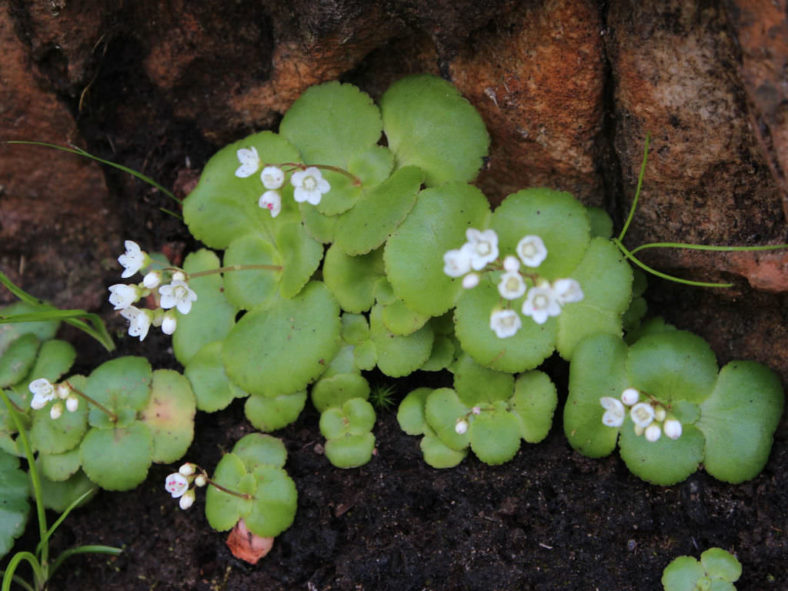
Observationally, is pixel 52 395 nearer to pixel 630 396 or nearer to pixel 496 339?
pixel 496 339

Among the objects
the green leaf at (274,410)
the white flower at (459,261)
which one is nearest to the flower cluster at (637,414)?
the white flower at (459,261)

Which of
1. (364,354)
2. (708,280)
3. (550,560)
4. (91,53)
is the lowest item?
(550,560)

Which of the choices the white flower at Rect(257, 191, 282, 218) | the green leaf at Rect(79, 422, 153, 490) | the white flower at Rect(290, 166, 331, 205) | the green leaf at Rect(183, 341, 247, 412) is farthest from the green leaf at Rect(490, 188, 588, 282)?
the green leaf at Rect(79, 422, 153, 490)

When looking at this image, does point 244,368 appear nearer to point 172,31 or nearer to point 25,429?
point 25,429

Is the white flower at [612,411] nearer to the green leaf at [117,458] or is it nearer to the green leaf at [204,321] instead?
the green leaf at [204,321]

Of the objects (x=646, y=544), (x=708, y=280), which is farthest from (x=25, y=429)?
(x=708, y=280)

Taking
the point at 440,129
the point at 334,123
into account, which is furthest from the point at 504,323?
the point at 334,123

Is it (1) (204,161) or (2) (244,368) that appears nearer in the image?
(2) (244,368)
